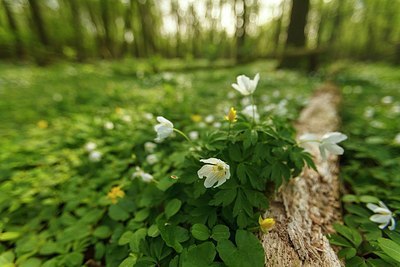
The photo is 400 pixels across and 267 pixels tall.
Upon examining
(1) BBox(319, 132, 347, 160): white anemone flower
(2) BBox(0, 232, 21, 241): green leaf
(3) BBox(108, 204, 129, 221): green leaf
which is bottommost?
(2) BBox(0, 232, 21, 241): green leaf

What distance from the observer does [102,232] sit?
151 cm

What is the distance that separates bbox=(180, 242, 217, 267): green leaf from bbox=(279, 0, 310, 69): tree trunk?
817 cm

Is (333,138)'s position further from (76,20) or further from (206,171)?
(76,20)

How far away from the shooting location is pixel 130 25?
50.2ft

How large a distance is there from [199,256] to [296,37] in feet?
29.3

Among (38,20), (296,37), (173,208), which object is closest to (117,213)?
(173,208)

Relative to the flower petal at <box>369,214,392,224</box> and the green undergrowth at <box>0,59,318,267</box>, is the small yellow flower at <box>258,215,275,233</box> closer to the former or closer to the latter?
the green undergrowth at <box>0,59,318,267</box>

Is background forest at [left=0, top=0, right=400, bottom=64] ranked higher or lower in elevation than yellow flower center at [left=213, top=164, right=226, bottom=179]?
higher

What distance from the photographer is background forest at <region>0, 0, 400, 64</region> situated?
324 inches

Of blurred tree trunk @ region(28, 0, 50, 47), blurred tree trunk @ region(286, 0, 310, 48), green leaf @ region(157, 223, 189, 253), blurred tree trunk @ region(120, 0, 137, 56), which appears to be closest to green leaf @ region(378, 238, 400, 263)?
green leaf @ region(157, 223, 189, 253)

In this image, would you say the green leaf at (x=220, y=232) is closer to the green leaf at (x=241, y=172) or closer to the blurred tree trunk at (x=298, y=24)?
the green leaf at (x=241, y=172)

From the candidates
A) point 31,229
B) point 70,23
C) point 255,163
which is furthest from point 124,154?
point 70,23

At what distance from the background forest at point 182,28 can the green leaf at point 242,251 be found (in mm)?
6618

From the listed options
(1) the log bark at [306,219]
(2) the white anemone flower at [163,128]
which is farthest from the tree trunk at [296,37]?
(2) the white anemone flower at [163,128]
